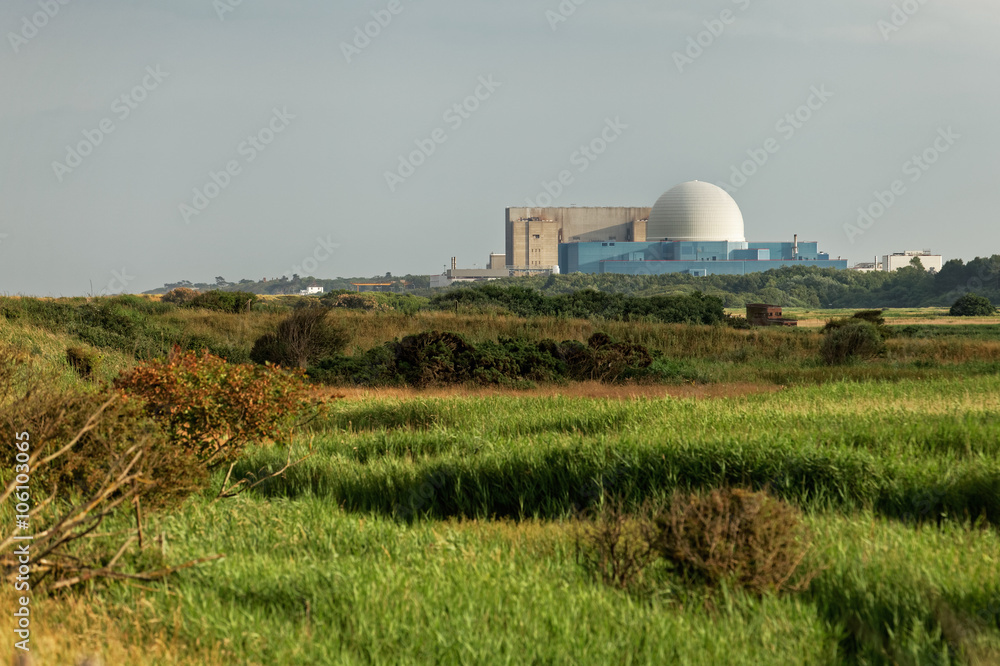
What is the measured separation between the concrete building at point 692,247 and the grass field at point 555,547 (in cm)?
8373

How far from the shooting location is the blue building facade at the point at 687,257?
94.0 meters

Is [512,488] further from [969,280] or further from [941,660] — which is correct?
[969,280]

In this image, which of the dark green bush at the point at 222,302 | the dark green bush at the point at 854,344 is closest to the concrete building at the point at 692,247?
the dark green bush at the point at 222,302

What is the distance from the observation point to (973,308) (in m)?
43.3

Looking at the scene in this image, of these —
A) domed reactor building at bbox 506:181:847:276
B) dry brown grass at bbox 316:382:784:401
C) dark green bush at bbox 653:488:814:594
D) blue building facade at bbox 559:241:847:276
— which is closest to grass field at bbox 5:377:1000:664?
dark green bush at bbox 653:488:814:594

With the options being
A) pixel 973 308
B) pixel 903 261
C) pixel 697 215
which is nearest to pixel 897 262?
pixel 903 261

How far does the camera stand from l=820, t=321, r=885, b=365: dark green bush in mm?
20688

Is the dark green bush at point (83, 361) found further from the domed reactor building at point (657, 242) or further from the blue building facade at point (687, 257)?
the blue building facade at point (687, 257)

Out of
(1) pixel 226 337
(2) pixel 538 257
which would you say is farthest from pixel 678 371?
(2) pixel 538 257

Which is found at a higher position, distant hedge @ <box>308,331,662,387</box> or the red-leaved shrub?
the red-leaved shrub

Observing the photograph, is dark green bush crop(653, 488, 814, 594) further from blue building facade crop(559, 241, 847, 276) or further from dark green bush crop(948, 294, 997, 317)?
blue building facade crop(559, 241, 847, 276)

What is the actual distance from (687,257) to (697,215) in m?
6.18

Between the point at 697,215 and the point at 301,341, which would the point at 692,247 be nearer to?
the point at 697,215

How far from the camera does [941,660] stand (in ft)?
12.3
